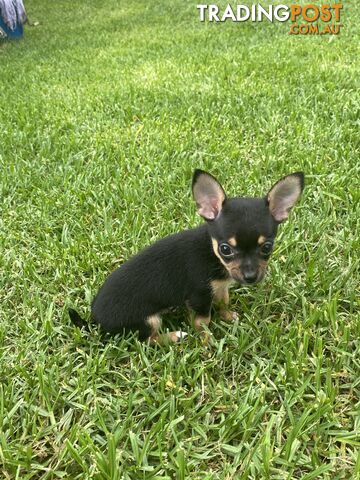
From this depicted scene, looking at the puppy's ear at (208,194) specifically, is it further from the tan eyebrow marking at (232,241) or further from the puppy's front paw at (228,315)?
the puppy's front paw at (228,315)

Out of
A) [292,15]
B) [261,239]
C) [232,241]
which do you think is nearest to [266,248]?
[261,239]

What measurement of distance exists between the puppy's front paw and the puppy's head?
41 cm

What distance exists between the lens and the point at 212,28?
395 inches

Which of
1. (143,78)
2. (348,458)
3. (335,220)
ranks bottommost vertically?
(348,458)

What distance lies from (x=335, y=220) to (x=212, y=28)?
25.8ft

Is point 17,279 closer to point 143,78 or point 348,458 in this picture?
point 348,458

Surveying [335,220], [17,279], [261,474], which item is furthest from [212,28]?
[261,474]

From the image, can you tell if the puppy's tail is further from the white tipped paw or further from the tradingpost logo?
the tradingpost logo

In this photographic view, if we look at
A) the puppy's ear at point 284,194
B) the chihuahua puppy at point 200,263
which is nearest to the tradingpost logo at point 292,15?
the puppy's ear at point 284,194

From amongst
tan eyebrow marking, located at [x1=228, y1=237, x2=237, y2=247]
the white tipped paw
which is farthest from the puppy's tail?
tan eyebrow marking, located at [x1=228, y1=237, x2=237, y2=247]

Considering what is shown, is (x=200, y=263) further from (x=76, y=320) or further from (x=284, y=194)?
(x=76, y=320)

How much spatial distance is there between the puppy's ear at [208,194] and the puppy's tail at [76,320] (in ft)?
3.02

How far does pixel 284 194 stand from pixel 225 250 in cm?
45

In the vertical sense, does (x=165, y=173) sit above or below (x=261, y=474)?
above
